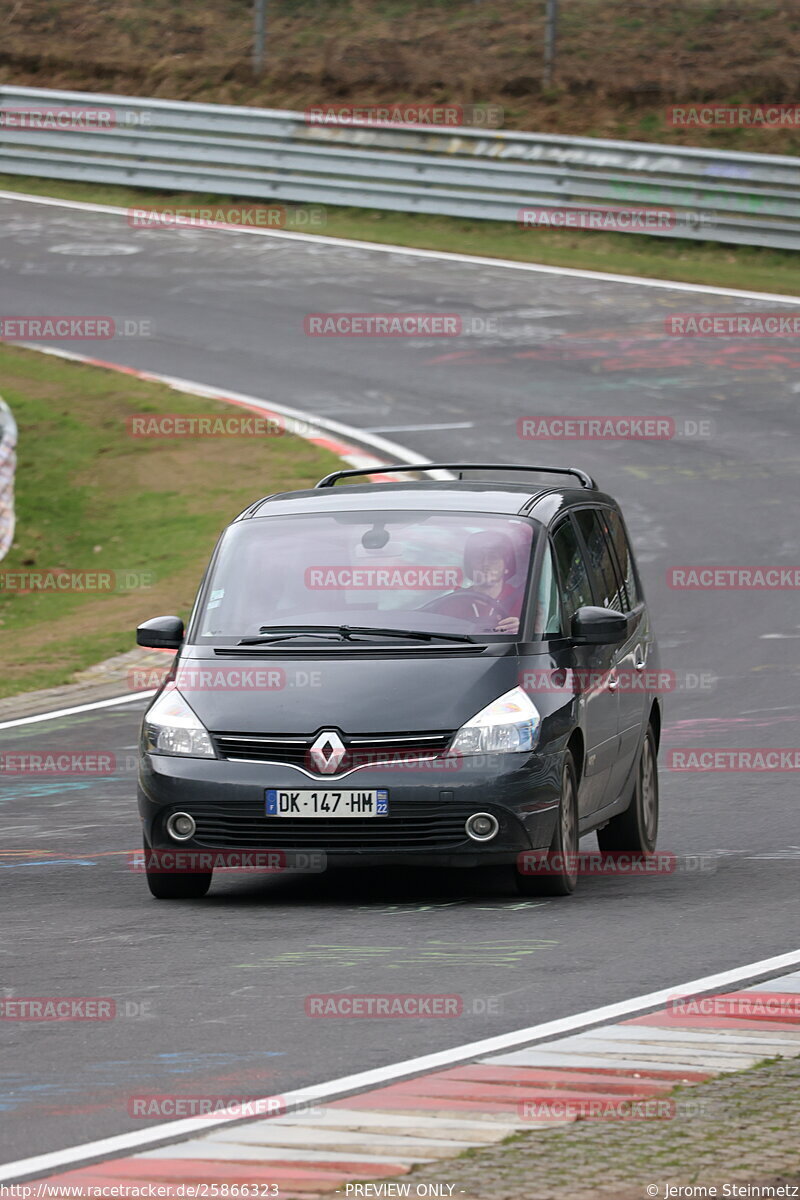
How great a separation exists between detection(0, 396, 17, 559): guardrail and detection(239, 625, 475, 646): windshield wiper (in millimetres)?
10712

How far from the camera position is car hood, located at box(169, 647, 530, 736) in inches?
359

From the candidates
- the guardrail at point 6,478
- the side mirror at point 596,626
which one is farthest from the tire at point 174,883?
the guardrail at point 6,478

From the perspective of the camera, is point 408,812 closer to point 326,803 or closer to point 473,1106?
point 326,803

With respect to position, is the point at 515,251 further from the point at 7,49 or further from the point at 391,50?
the point at 7,49

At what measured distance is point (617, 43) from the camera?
37.8 metres

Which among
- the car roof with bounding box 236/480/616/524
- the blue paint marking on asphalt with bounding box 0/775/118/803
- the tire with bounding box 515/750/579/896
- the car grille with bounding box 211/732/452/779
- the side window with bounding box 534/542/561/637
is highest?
the car roof with bounding box 236/480/616/524

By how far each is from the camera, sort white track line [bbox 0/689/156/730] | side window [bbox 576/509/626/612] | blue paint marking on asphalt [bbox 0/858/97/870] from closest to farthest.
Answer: blue paint marking on asphalt [bbox 0/858/97/870] < side window [bbox 576/509/626/612] < white track line [bbox 0/689/156/730]

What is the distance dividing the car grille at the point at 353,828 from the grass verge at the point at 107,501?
287 inches

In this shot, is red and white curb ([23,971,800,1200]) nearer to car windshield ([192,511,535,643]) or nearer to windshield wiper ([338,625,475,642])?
windshield wiper ([338,625,475,642])

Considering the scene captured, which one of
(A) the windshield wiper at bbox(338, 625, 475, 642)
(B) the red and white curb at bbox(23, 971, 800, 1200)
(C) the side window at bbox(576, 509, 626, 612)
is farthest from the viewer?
(C) the side window at bbox(576, 509, 626, 612)

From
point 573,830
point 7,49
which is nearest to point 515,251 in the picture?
point 7,49

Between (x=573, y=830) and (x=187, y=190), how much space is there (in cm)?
2617

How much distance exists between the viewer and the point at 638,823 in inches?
417

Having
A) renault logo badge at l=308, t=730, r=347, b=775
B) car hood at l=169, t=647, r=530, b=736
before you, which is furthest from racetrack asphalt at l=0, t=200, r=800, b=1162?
car hood at l=169, t=647, r=530, b=736
